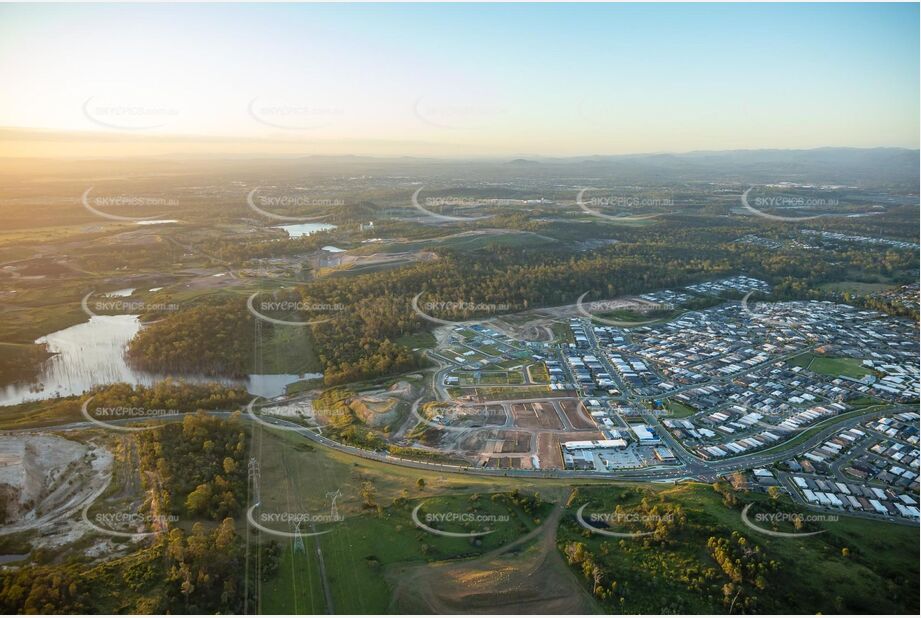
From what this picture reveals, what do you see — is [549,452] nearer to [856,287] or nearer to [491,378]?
[491,378]

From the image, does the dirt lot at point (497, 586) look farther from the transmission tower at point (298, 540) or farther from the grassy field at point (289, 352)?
the grassy field at point (289, 352)

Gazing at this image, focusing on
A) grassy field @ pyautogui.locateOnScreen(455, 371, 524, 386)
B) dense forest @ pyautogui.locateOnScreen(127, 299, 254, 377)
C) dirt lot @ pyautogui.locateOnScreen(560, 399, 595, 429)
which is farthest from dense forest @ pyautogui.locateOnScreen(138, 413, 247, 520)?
dirt lot @ pyautogui.locateOnScreen(560, 399, 595, 429)

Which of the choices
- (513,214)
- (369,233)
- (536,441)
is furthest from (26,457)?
(513,214)

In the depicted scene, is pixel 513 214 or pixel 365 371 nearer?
pixel 365 371

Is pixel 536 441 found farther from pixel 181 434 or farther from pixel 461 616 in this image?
pixel 181 434

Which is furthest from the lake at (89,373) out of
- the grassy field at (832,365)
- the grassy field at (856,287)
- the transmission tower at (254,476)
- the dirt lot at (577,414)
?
the grassy field at (856,287)

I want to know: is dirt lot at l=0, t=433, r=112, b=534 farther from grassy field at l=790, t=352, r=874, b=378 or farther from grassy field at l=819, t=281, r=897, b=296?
grassy field at l=819, t=281, r=897, b=296
